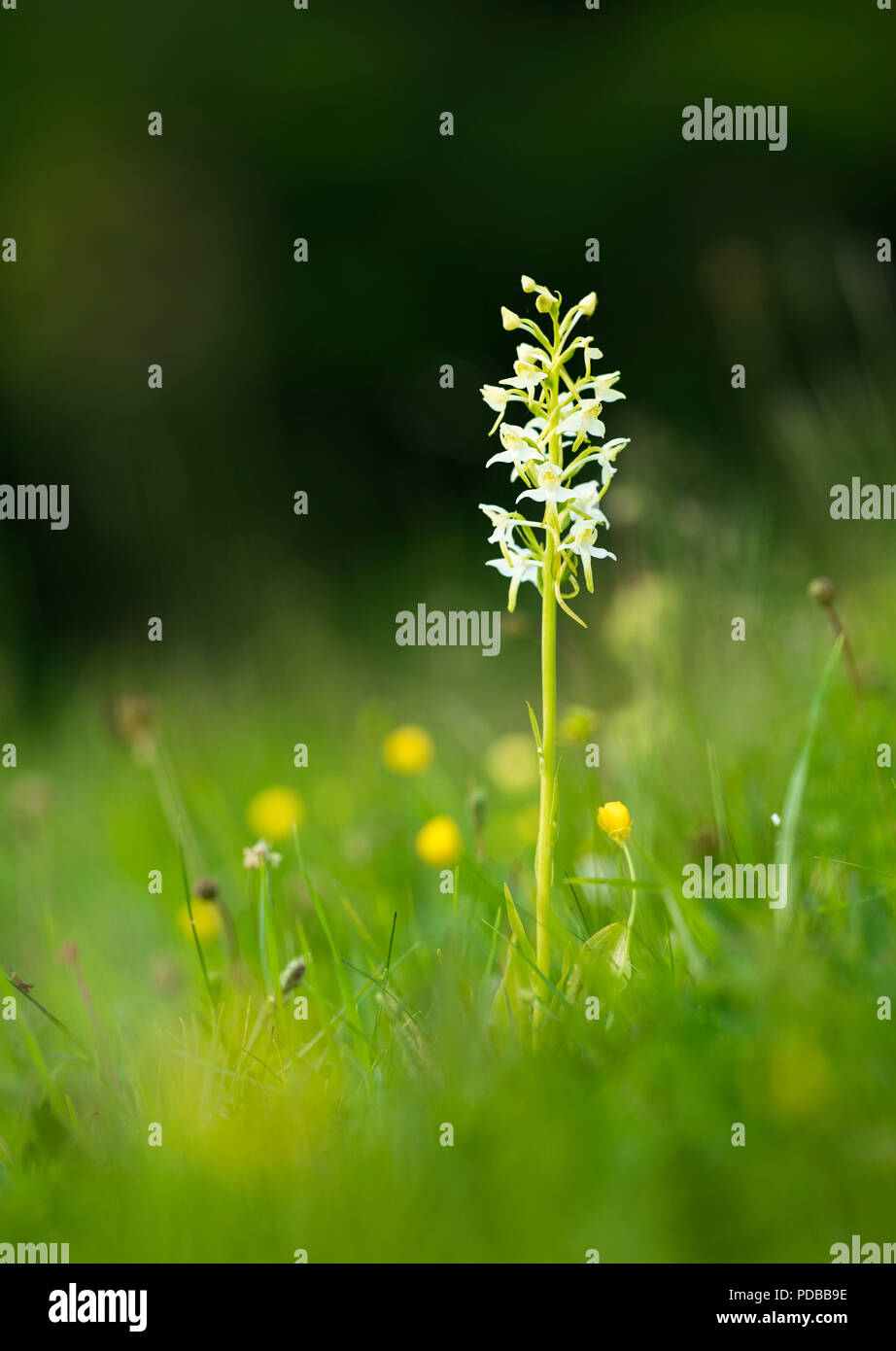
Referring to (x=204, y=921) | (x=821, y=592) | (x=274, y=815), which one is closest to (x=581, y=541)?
(x=821, y=592)

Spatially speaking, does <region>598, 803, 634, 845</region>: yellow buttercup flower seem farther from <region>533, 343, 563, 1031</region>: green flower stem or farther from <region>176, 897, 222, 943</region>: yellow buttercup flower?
<region>176, 897, 222, 943</region>: yellow buttercup flower

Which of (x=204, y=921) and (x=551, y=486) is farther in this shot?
(x=204, y=921)

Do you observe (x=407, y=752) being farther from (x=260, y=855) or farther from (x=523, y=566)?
(x=523, y=566)

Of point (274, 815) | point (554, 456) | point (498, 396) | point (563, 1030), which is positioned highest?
point (498, 396)

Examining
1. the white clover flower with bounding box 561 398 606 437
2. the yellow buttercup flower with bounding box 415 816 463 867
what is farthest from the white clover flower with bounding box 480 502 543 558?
the yellow buttercup flower with bounding box 415 816 463 867

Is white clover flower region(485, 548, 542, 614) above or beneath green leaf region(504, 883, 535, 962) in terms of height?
above

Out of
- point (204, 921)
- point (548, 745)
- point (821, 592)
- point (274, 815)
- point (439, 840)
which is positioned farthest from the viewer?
point (274, 815)

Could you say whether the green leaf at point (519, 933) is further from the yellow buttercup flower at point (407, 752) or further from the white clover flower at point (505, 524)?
the yellow buttercup flower at point (407, 752)

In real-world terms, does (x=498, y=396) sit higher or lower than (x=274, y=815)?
higher
